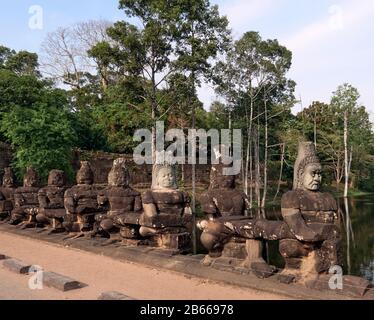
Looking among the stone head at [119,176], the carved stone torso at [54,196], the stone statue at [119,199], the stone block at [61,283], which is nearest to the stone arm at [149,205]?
the stone statue at [119,199]

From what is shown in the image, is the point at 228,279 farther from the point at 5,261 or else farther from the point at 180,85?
the point at 180,85

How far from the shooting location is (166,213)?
6.43m

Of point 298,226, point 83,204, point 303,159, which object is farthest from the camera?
point 83,204

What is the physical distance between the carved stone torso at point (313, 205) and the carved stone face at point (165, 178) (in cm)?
234

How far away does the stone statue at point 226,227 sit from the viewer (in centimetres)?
499

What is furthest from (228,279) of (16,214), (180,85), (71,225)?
(180,85)

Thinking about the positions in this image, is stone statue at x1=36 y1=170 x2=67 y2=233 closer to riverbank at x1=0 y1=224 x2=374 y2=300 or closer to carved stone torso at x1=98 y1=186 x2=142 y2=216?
riverbank at x1=0 y1=224 x2=374 y2=300

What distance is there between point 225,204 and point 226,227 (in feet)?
1.27

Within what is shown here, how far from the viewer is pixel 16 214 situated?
10164 millimetres

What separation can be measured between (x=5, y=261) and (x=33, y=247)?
1730mm

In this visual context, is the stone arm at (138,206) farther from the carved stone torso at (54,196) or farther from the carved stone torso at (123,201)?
the carved stone torso at (54,196)

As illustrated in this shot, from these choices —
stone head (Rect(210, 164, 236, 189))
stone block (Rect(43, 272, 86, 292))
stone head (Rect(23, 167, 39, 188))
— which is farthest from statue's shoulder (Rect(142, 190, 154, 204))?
stone head (Rect(23, 167, 39, 188))

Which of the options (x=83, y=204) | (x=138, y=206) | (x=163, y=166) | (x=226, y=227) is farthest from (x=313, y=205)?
(x=83, y=204)

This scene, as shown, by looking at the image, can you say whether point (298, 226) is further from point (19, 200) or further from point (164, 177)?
point (19, 200)
